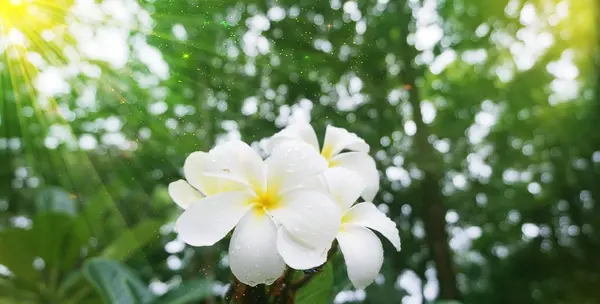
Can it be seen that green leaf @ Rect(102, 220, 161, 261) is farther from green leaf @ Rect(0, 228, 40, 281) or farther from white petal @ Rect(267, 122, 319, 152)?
white petal @ Rect(267, 122, 319, 152)

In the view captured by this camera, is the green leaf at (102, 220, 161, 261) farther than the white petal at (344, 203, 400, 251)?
Yes

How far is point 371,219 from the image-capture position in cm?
32

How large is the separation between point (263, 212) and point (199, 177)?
0.05 m

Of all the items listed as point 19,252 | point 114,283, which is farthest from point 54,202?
point 114,283

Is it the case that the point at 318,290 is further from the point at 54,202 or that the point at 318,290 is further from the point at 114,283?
the point at 54,202

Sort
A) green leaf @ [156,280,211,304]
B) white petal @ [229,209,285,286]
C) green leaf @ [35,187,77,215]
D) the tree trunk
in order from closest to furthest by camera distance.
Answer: white petal @ [229,209,285,286]
green leaf @ [156,280,211,304]
green leaf @ [35,187,77,215]
the tree trunk

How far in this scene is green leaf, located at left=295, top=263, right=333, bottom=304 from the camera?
34 centimetres

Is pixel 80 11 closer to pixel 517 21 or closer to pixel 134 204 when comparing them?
pixel 134 204

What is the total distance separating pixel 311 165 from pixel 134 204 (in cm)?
91

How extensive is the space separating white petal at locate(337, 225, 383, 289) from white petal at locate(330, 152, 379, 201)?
58 millimetres

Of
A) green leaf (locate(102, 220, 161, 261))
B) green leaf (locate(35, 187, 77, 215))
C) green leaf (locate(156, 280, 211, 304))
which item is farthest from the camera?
green leaf (locate(35, 187, 77, 215))

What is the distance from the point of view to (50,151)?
4.31ft

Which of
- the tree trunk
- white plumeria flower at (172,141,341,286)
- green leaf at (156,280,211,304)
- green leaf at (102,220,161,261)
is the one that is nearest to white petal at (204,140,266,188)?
white plumeria flower at (172,141,341,286)

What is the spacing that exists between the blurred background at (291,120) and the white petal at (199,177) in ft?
0.33
